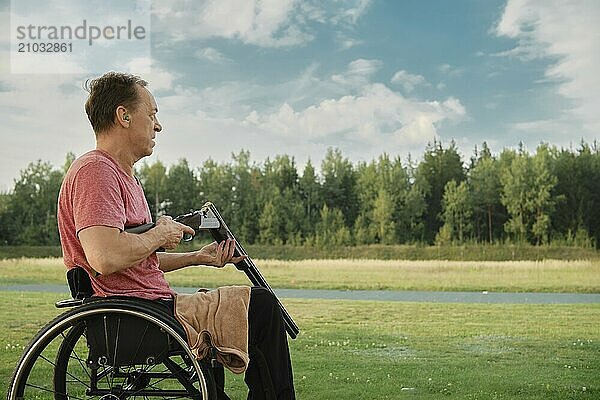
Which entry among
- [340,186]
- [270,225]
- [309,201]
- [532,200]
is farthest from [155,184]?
A: [532,200]

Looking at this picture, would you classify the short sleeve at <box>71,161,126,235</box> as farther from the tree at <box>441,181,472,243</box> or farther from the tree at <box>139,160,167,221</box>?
the tree at <box>441,181,472,243</box>

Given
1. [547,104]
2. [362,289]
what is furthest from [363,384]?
[547,104]

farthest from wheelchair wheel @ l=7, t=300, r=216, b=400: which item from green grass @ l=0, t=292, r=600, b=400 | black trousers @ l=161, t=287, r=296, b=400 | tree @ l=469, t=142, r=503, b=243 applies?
tree @ l=469, t=142, r=503, b=243

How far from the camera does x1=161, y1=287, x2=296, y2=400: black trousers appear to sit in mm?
2012

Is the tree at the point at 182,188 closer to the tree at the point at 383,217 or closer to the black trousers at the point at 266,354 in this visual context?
the tree at the point at 383,217

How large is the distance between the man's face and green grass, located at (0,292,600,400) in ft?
5.28

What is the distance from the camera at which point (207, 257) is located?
7.47ft

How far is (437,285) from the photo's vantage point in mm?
4094

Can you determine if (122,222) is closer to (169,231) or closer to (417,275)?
(169,231)

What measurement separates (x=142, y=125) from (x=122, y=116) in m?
0.05

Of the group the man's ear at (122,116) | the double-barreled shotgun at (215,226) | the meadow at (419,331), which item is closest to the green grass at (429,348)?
the meadow at (419,331)

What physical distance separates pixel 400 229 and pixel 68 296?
1.62 meters

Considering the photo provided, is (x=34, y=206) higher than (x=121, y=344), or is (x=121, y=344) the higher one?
(x=34, y=206)

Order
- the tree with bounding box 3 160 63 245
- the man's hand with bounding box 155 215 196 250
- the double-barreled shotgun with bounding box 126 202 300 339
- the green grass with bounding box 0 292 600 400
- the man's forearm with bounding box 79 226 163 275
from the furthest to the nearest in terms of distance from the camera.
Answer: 1. the tree with bounding box 3 160 63 245
2. the green grass with bounding box 0 292 600 400
3. the double-barreled shotgun with bounding box 126 202 300 339
4. the man's hand with bounding box 155 215 196 250
5. the man's forearm with bounding box 79 226 163 275
